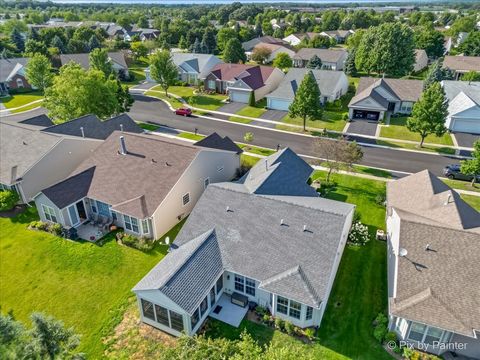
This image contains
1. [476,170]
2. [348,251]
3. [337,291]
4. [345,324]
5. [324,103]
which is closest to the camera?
[345,324]

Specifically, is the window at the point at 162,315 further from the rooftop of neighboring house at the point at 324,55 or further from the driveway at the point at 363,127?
the rooftop of neighboring house at the point at 324,55

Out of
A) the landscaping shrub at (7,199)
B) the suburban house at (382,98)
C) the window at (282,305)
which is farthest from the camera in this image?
the suburban house at (382,98)

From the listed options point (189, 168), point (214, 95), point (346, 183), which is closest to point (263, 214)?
point (189, 168)

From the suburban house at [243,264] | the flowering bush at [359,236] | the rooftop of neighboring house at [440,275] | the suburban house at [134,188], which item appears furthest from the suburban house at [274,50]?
the rooftop of neighboring house at [440,275]

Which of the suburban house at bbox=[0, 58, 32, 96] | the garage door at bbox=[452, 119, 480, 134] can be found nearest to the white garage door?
the garage door at bbox=[452, 119, 480, 134]

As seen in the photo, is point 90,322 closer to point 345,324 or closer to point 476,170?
point 345,324

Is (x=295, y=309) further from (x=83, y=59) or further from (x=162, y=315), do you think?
(x=83, y=59)

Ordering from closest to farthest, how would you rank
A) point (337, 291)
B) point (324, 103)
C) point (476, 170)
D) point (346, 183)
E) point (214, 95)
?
point (337, 291), point (476, 170), point (346, 183), point (324, 103), point (214, 95)
